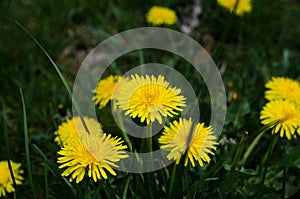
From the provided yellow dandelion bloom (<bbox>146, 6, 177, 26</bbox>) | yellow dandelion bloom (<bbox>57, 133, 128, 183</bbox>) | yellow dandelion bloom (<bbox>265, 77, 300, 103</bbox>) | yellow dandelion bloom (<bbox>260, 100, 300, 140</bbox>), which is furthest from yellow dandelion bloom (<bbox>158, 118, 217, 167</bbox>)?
yellow dandelion bloom (<bbox>146, 6, 177, 26</bbox>)

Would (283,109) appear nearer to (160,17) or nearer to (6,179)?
(160,17)

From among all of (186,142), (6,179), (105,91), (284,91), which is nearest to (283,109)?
(284,91)

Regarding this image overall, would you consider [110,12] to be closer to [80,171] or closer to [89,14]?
[89,14]

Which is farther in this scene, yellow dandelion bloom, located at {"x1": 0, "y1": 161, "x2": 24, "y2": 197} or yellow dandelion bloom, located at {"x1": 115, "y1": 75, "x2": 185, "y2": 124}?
yellow dandelion bloom, located at {"x1": 0, "y1": 161, "x2": 24, "y2": 197}

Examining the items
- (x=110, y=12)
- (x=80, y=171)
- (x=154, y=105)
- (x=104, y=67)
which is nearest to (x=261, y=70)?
(x=104, y=67)

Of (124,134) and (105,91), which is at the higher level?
(105,91)

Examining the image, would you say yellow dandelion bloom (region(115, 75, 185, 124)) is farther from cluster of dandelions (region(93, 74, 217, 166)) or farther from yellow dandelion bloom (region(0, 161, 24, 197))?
yellow dandelion bloom (region(0, 161, 24, 197))
